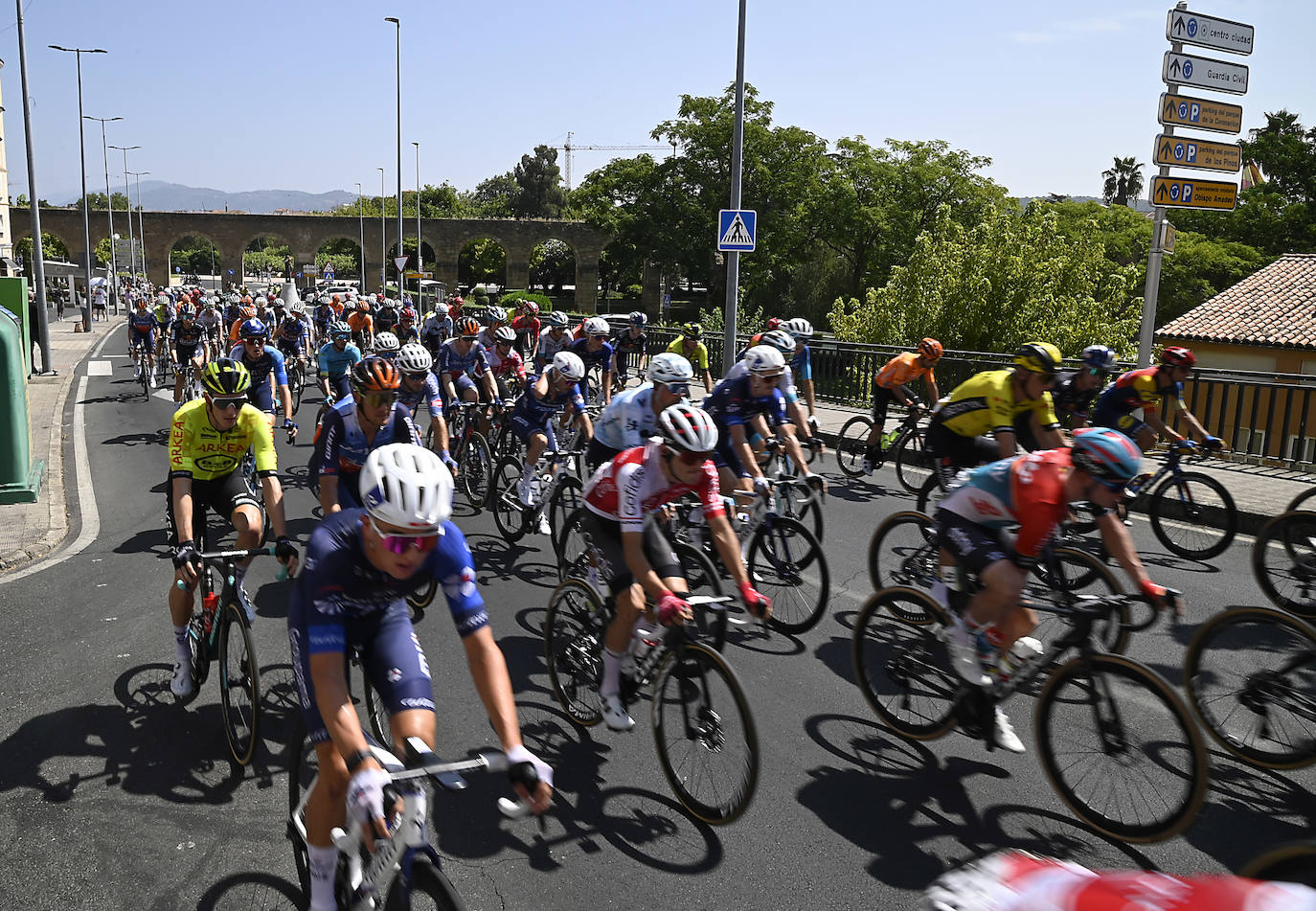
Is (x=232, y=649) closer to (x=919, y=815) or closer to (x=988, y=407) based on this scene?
(x=919, y=815)

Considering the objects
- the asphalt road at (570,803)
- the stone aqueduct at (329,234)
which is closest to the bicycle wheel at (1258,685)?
the asphalt road at (570,803)

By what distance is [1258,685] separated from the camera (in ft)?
16.1

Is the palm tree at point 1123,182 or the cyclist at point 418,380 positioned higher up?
the palm tree at point 1123,182

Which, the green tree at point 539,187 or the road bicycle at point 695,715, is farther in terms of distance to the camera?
the green tree at point 539,187

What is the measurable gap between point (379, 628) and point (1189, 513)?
8.20 metres

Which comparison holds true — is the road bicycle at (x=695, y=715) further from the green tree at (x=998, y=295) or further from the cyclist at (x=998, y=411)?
the green tree at (x=998, y=295)

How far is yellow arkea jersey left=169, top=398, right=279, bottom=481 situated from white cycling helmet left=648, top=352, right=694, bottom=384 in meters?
2.68

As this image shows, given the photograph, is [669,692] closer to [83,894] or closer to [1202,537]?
[83,894]

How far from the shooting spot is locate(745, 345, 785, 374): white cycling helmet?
25.0ft

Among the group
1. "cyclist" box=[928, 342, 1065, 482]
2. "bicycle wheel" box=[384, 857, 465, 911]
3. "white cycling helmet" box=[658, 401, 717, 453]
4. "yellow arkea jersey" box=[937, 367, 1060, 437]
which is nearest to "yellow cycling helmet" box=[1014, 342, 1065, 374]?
"cyclist" box=[928, 342, 1065, 482]

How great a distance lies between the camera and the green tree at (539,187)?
5133 inches

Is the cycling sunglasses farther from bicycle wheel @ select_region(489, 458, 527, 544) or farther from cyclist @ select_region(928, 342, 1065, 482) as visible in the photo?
bicycle wheel @ select_region(489, 458, 527, 544)

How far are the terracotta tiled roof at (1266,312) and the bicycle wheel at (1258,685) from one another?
35.0 metres

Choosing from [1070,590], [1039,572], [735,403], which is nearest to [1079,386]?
[735,403]
